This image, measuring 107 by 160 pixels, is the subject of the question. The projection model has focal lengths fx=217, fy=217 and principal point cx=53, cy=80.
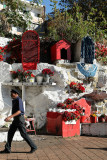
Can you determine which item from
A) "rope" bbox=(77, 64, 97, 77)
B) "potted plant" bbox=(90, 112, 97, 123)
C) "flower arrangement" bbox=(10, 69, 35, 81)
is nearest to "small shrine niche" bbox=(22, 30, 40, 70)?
"flower arrangement" bbox=(10, 69, 35, 81)

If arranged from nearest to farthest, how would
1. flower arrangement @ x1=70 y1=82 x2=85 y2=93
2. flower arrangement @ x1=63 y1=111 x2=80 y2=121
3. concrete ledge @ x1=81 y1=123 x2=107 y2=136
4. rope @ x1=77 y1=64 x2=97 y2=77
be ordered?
flower arrangement @ x1=63 y1=111 x2=80 y2=121 → concrete ledge @ x1=81 y1=123 x2=107 y2=136 → flower arrangement @ x1=70 y1=82 x2=85 y2=93 → rope @ x1=77 y1=64 x2=97 y2=77

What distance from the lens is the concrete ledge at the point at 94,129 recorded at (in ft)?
32.4

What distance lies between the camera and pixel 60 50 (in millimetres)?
13305

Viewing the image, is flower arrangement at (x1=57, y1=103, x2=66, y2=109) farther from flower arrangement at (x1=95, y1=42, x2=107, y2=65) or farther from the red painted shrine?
flower arrangement at (x1=95, y1=42, x2=107, y2=65)

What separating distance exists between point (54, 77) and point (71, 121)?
3.28 meters

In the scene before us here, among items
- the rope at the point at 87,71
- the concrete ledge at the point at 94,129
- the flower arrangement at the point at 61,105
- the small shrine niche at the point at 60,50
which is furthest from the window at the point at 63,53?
the concrete ledge at the point at 94,129

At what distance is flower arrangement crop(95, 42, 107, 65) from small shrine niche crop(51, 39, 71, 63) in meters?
2.15

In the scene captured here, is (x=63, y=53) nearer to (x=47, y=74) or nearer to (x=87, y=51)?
(x=87, y=51)

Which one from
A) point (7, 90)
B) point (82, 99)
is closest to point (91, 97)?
point (82, 99)

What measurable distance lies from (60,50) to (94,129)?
547 cm

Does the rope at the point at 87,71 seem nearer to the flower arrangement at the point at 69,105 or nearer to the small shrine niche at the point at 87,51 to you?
the small shrine niche at the point at 87,51

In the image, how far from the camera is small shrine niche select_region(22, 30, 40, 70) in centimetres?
1199

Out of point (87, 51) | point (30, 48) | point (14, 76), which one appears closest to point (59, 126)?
point (14, 76)

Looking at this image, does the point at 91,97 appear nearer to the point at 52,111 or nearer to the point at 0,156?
the point at 52,111
